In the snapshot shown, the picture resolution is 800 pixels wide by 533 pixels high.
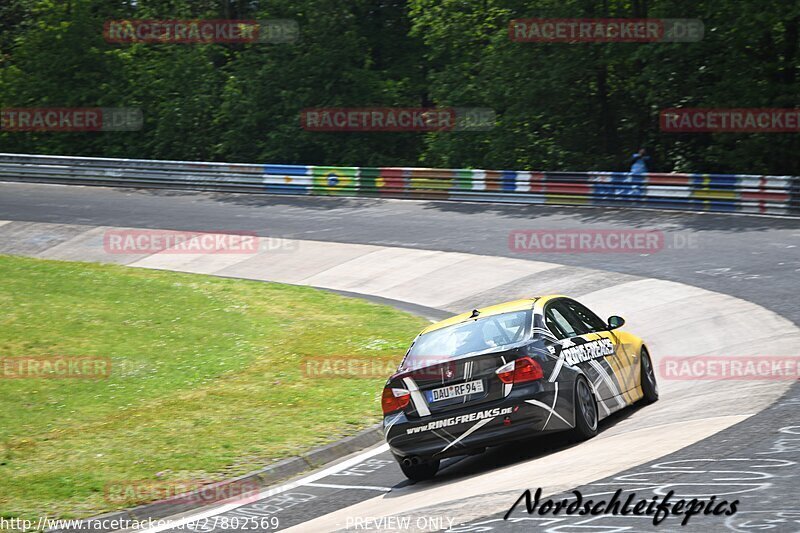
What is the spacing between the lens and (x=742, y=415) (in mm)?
8883

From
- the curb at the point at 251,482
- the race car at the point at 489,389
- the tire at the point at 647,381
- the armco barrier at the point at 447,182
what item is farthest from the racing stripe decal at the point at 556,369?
the armco barrier at the point at 447,182

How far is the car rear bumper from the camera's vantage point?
8.77m

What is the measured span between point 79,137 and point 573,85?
22.6 metres

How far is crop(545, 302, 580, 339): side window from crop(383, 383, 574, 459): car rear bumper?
2.49 feet

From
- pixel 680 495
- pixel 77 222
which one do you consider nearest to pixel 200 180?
pixel 77 222

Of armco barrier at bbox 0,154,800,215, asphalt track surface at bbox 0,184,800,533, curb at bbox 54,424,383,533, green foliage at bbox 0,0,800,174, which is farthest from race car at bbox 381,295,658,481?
green foliage at bbox 0,0,800,174

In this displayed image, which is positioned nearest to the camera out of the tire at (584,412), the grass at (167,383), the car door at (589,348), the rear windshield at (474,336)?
the tire at (584,412)

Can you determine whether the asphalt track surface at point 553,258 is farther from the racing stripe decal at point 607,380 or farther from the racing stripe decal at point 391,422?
the racing stripe decal at point 607,380

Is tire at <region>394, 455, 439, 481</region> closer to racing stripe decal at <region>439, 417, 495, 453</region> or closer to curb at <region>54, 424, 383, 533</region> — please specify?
racing stripe decal at <region>439, 417, 495, 453</region>

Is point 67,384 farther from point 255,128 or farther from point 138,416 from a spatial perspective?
point 255,128

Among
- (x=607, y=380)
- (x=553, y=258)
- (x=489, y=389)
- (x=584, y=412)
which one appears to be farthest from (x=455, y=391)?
(x=553, y=258)

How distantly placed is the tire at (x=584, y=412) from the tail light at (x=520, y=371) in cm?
48

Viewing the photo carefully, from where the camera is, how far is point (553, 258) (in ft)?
72.8

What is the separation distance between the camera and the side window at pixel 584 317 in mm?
10344
